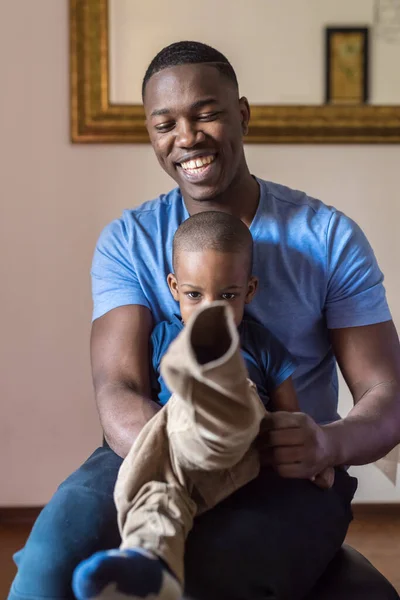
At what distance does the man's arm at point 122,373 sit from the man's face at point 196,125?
27cm

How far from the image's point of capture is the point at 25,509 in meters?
2.23

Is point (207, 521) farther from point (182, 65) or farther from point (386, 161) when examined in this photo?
point (386, 161)

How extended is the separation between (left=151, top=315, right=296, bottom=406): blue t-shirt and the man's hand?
153 millimetres

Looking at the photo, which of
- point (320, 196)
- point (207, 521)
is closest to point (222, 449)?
point (207, 521)

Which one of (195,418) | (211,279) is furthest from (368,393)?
(195,418)

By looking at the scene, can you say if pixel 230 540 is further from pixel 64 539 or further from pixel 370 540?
pixel 370 540

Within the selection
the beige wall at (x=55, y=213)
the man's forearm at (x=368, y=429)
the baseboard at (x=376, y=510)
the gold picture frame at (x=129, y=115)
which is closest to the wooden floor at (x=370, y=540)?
the baseboard at (x=376, y=510)

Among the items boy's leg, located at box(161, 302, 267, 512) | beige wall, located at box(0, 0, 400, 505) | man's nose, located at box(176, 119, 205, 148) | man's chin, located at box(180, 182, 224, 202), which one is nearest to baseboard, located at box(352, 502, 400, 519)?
beige wall, located at box(0, 0, 400, 505)

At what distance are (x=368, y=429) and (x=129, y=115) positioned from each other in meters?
1.27

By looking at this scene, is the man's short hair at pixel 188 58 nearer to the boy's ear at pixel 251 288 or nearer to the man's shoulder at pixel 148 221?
the man's shoulder at pixel 148 221

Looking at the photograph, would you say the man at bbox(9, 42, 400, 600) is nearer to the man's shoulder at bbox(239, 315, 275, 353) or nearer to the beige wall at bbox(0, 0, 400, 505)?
the man's shoulder at bbox(239, 315, 275, 353)

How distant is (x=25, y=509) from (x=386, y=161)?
4.93ft

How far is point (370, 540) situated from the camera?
2125mm

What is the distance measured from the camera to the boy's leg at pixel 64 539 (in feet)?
3.22
